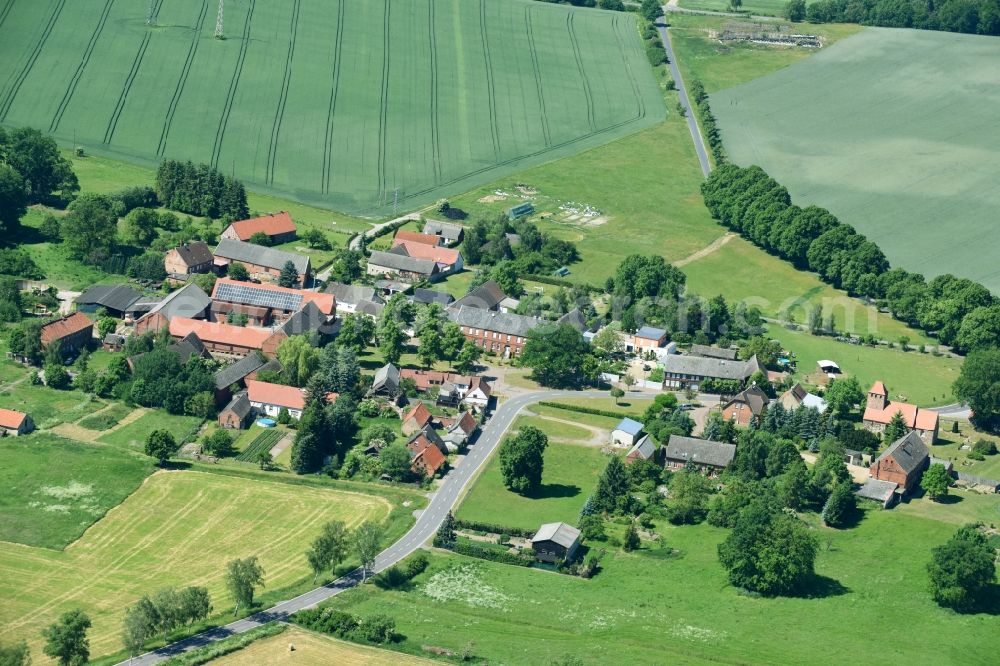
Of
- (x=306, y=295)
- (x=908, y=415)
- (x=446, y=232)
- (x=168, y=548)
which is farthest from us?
(x=446, y=232)

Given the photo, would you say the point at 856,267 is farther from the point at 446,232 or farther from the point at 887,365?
the point at 446,232

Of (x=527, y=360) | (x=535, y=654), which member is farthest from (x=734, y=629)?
(x=527, y=360)

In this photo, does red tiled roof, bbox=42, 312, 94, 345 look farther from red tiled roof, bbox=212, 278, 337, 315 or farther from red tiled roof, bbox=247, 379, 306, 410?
red tiled roof, bbox=247, 379, 306, 410

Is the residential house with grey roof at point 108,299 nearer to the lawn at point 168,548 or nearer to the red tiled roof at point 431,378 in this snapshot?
the red tiled roof at point 431,378

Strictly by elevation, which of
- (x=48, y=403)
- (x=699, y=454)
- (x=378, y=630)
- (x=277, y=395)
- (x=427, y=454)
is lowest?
(x=378, y=630)

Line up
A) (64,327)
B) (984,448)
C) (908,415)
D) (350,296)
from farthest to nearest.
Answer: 1. (350,296)
2. (64,327)
3. (908,415)
4. (984,448)

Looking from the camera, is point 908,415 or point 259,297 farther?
point 259,297

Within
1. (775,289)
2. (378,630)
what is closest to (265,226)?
(775,289)
